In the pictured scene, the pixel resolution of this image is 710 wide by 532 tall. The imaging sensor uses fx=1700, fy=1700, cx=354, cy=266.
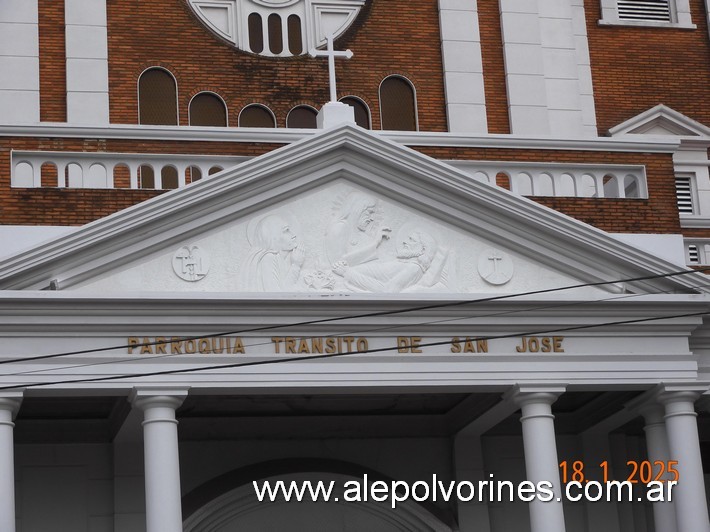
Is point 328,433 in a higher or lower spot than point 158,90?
lower

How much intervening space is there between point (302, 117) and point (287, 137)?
17.0 feet

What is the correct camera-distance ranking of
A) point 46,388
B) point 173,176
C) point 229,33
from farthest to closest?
point 229,33 < point 173,176 < point 46,388

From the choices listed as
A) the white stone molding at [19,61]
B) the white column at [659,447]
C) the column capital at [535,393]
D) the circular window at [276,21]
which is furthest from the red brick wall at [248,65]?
the column capital at [535,393]

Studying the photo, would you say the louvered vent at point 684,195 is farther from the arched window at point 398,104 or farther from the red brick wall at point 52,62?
the red brick wall at point 52,62

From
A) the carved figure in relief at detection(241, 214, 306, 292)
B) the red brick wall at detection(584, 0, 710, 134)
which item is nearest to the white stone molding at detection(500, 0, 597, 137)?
the red brick wall at detection(584, 0, 710, 134)

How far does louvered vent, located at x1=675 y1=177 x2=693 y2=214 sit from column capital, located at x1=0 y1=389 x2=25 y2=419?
14.5 meters

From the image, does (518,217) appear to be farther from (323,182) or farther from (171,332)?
(171,332)

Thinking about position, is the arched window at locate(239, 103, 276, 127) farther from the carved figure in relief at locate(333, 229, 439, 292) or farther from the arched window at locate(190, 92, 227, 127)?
the carved figure in relief at locate(333, 229, 439, 292)

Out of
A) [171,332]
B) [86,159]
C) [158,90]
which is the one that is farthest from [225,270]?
[158,90]

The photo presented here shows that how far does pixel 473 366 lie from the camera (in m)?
23.7

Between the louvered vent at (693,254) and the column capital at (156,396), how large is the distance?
941 cm

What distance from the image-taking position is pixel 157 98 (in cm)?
2980

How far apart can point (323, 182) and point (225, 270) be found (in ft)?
6.31

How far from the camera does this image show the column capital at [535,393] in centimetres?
2380
